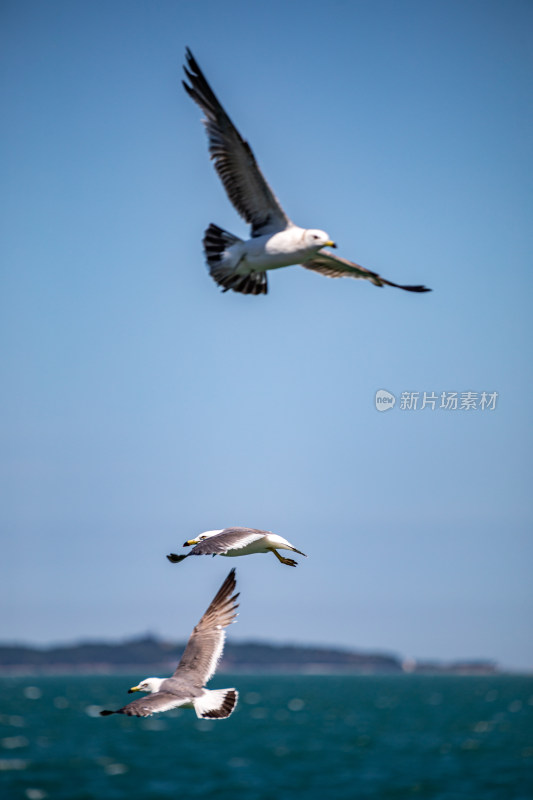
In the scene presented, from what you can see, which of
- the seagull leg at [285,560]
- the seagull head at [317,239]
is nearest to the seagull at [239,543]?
the seagull leg at [285,560]

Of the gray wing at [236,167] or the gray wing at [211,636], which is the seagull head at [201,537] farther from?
the gray wing at [236,167]

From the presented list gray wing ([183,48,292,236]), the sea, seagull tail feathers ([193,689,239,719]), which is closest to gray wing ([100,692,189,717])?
seagull tail feathers ([193,689,239,719])

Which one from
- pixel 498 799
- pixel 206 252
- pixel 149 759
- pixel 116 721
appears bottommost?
pixel 116 721

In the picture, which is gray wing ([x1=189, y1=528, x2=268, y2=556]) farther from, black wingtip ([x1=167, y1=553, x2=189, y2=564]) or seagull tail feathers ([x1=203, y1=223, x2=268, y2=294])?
seagull tail feathers ([x1=203, y1=223, x2=268, y2=294])

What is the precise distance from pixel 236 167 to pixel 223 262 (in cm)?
127

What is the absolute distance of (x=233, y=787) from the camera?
93312 millimetres

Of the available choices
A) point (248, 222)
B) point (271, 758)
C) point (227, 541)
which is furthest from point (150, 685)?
point (271, 758)

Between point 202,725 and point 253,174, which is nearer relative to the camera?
point 253,174

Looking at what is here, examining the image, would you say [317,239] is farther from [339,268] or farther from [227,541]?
[227,541]

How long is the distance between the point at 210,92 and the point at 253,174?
126cm

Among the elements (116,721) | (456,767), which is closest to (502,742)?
(456,767)

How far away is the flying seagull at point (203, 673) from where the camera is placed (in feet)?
27.7

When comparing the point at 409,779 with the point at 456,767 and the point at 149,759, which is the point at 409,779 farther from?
the point at 149,759

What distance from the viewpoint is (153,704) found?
805 centimetres
